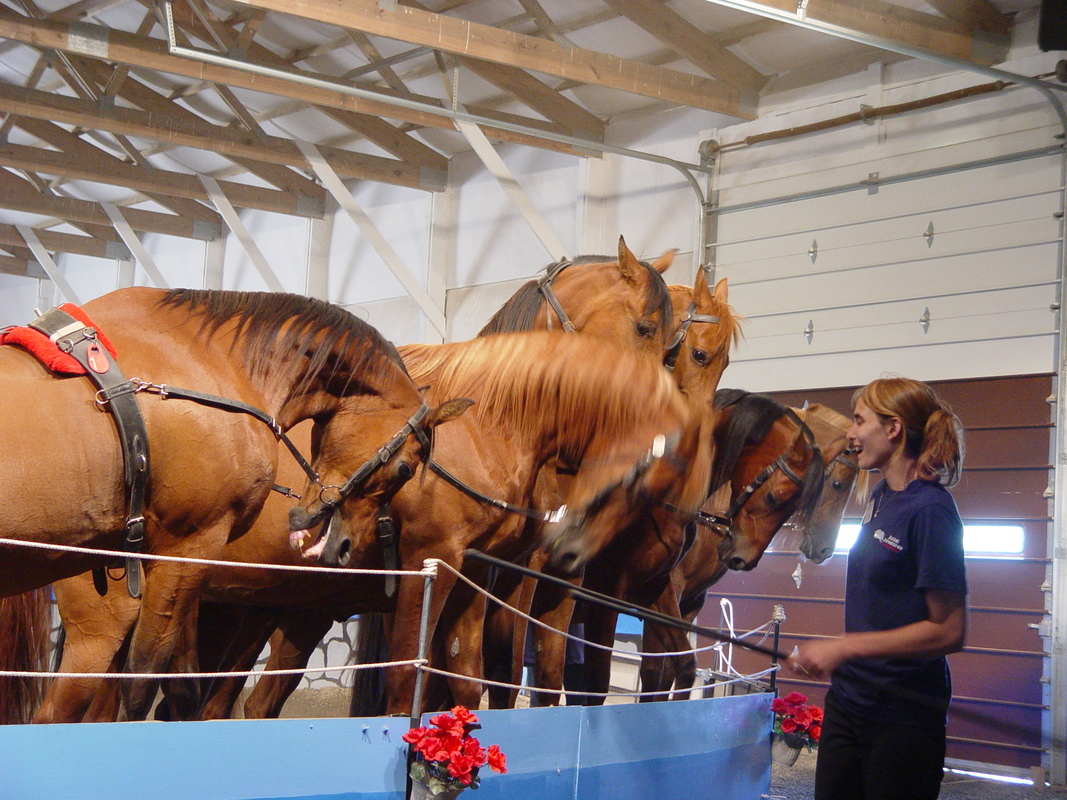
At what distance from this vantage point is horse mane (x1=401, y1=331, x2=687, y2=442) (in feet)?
10.6

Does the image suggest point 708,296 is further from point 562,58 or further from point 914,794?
point 562,58

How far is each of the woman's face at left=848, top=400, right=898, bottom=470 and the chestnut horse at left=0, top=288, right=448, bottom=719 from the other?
1360 millimetres

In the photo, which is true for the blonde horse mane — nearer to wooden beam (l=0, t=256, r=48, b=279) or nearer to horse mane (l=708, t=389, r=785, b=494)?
horse mane (l=708, t=389, r=785, b=494)

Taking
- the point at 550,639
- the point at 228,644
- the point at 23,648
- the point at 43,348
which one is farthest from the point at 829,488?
the point at 43,348

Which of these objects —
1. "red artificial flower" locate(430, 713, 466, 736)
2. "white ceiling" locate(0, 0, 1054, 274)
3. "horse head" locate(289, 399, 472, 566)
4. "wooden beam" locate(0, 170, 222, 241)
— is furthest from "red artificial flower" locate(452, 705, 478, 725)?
"wooden beam" locate(0, 170, 222, 241)

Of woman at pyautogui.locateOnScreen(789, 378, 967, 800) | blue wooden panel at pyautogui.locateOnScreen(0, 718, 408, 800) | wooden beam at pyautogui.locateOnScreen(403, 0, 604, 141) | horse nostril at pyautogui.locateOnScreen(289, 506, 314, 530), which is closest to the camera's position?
blue wooden panel at pyautogui.locateOnScreen(0, 718, 408, 800)

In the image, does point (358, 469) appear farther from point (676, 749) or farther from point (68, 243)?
point (68, 243)

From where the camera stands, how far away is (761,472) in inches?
196

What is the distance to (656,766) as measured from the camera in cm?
358

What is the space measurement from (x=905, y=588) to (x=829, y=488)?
3.34 m

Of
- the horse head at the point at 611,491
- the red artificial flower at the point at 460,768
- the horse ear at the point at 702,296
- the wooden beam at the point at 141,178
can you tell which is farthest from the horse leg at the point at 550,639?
the wooden beam at the point at 141,178

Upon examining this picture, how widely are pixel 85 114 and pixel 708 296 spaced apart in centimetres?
685

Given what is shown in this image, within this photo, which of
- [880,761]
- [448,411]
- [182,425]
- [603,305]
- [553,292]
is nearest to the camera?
[880,761]

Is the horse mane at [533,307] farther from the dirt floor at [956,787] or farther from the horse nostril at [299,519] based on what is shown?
the dirt floor at [956,787]
